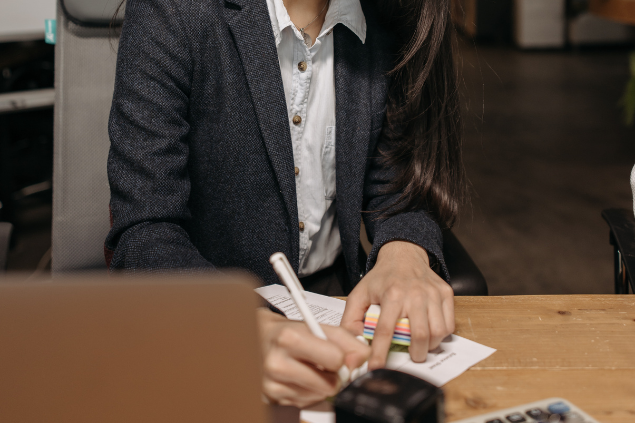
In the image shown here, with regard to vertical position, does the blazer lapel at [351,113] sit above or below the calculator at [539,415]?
above

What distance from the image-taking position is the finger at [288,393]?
17.8 inches

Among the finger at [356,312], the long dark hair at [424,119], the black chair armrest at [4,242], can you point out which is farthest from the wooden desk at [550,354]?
the black chair armrest at [4,242]

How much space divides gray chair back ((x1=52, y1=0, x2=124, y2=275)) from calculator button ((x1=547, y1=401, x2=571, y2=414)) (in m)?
0.87

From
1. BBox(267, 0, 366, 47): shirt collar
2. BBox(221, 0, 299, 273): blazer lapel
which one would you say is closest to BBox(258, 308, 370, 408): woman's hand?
BBox(221, 0, 299, 273): blazer lapel

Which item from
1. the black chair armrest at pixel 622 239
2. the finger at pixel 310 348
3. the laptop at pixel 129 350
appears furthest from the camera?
the black chair armrest at pixel 622 239

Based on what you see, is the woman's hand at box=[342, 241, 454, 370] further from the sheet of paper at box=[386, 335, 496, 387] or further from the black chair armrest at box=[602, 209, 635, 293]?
the black chair armrest at box=[602, 209, 635, 293]

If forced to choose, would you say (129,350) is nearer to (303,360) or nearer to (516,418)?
(303,360)

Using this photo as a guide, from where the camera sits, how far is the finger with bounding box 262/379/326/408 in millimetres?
452

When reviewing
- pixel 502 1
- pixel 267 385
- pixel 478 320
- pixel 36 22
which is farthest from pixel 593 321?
pixel 502 1

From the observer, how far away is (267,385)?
452 millimetres

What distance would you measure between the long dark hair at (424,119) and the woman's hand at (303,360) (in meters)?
0.44

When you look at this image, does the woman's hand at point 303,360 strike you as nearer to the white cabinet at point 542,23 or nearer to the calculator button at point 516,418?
the calculator button at point 516,418

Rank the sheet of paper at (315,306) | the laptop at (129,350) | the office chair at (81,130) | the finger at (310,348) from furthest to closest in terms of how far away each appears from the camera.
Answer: the office chair at (81,130) < the sheet of paper at (315,306) < the finger at (310,348) < the laptop at (129,350)

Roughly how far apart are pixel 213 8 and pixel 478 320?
546 millimetres
